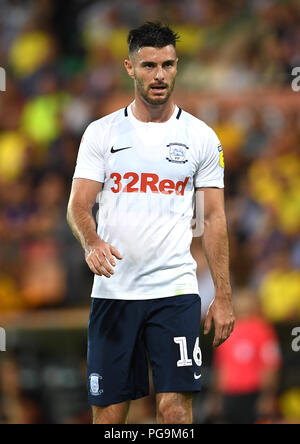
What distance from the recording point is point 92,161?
4977 millimetres

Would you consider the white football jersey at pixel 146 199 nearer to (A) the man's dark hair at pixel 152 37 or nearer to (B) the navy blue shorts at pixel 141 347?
(B) the navy blue shorts at pixel 141 347

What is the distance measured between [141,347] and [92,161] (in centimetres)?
107

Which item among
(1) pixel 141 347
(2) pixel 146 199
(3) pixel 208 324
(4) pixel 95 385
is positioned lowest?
(4) pixel 95 385

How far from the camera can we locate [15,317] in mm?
9227

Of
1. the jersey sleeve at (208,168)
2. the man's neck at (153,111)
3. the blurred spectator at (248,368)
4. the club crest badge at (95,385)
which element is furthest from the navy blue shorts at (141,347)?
the blurred spectator at (248,368)

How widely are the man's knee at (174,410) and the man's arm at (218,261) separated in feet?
1.21

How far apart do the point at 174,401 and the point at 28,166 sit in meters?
6.46

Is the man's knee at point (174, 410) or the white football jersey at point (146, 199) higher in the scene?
the white football jersey at point (146, 199)

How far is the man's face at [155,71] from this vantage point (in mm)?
4855

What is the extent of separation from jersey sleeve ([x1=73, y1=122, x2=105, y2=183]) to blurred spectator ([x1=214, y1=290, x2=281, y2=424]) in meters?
3.80

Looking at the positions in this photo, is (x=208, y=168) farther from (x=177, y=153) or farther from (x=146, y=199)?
(x=146, y=199)

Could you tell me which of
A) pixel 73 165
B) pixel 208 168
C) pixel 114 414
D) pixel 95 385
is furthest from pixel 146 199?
pixel 73 165

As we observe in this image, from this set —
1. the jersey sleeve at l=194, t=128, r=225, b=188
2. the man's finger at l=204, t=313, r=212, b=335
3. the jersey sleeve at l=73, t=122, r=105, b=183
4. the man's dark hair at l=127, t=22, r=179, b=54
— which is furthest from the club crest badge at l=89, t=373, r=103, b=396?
the man's dark hair at l=127, t=22, r=179, b=54

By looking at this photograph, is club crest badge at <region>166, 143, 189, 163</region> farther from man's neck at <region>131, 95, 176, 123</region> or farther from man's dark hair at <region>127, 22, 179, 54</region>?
man's dark hair at <region>127, 22, 179, 54</region>
